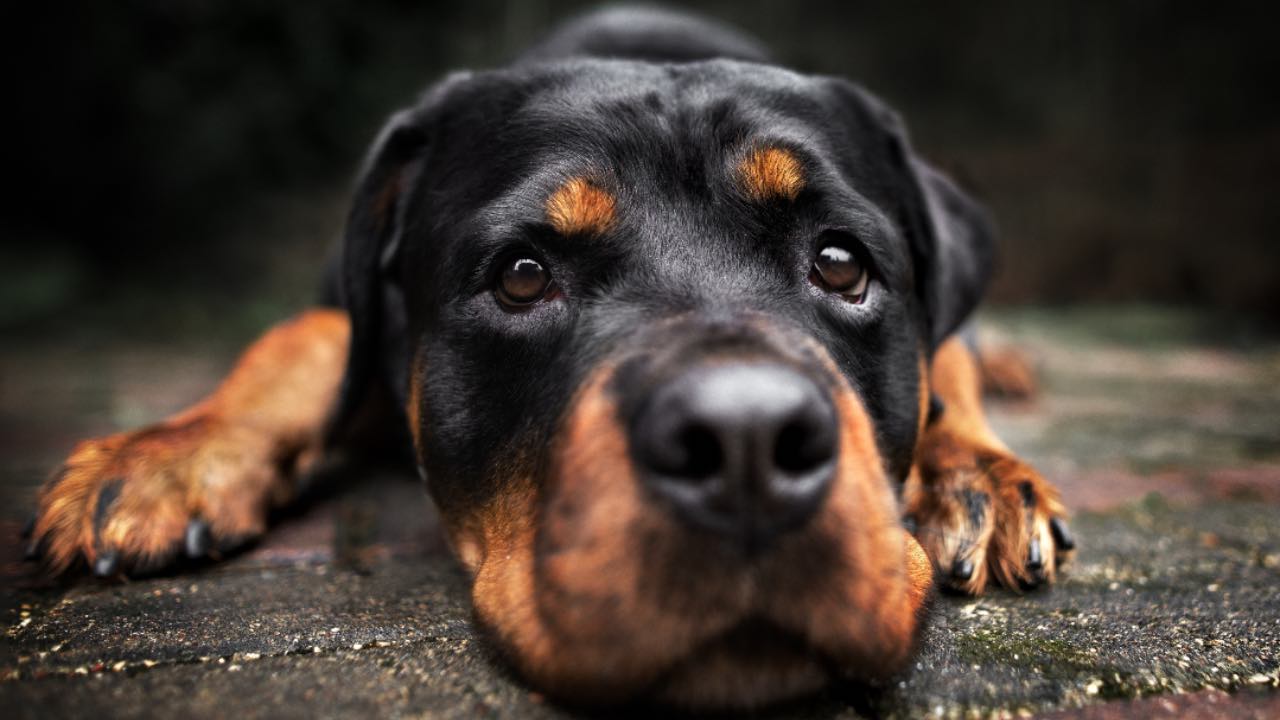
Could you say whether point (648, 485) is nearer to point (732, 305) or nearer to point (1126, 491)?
point (732, 305)

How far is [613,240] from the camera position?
1.69m

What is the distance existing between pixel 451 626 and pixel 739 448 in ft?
2.38

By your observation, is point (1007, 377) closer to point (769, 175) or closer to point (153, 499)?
point (769, 175)

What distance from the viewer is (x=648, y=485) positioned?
3.74ft

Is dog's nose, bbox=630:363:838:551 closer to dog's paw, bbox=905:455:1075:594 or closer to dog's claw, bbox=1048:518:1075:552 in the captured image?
dog's paw, bbox=905:455:1075:594

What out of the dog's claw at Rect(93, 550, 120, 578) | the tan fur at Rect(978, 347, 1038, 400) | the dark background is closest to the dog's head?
the dog's claw at Rect(93, 550, 120, 578)

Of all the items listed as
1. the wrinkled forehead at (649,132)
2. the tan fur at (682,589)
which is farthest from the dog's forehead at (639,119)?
the tan fur at (682,589)

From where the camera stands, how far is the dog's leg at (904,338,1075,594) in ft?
5.62

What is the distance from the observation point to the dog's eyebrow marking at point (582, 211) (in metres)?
1.71

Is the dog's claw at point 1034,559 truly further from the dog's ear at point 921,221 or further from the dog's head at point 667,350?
the dog's ear at point 921,221

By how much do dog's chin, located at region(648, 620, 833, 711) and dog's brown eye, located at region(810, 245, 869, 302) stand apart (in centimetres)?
88

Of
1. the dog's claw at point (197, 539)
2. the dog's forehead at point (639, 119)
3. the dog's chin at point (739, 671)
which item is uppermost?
the dog's forehead at point (639, 119)

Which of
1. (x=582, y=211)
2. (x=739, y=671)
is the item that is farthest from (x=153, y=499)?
(x=739, y=671)

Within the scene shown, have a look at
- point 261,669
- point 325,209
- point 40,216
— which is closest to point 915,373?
point 261,669
